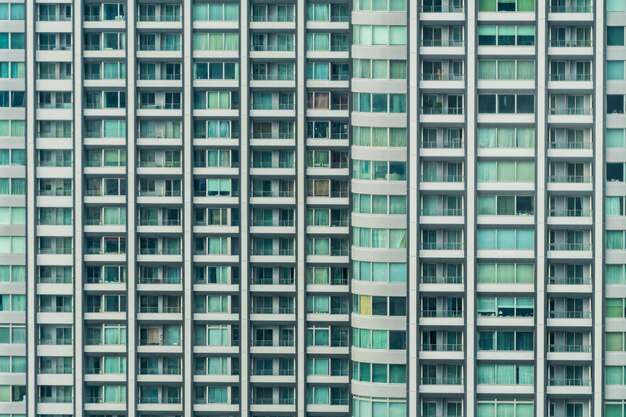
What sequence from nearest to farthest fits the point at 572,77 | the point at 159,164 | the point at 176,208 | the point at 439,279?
the point at 572,77 → the point at 439,279 → the point at 159,164 → the point at 176,208

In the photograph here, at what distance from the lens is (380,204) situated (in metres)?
136

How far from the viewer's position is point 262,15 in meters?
143

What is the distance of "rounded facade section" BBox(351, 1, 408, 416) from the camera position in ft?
442

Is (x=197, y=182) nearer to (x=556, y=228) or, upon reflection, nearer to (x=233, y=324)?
(x=233, y=324)

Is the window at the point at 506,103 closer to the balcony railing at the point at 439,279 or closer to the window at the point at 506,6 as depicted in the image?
the window at the point at 506,6

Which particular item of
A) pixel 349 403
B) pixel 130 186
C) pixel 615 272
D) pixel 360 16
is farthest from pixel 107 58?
pixel 615 272

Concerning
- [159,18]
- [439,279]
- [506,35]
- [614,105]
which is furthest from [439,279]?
[159,18]

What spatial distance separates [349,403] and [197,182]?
62.3 feet

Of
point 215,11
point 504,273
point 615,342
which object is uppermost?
point 215,11

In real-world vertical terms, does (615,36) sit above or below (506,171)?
above

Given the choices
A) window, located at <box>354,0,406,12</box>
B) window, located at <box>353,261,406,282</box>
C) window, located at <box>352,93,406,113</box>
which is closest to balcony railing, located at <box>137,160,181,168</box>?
window, located at <box>353,261,406,282</box>

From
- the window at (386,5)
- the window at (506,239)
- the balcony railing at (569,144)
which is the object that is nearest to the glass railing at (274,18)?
the window at (386,5)

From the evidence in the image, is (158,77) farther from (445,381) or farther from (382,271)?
(445,381)

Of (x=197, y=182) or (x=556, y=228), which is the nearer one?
(x=556, y=228)
